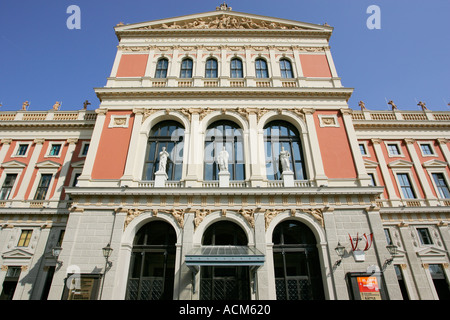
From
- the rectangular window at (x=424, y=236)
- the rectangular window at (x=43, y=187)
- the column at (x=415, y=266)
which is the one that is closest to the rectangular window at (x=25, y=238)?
the rectangular window at (x=43, y=187)

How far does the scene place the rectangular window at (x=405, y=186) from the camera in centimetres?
2081

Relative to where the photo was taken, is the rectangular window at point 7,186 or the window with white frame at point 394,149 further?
the window with white frame at point 394,149

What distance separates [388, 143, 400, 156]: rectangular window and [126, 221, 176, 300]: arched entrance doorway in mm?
19395

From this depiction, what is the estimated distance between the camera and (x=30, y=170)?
21266mm


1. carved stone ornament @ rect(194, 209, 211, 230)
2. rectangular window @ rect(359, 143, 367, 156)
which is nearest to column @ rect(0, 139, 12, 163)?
carved stone ornament @ rect(194, 209, 211, 230)

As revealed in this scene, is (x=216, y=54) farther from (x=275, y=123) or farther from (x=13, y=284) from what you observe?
(x=13, y=284)

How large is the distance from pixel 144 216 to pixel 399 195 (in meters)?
19.2

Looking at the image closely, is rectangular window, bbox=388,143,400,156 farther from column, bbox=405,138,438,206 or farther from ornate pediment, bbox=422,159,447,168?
ornate pediment, bbox=422,159,447,168

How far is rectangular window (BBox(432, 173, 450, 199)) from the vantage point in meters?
20.7

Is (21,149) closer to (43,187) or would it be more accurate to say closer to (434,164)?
(43,187)

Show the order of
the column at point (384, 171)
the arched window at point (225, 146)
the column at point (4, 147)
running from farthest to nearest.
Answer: the column at point (4, 147), the column at point (384, 171), the arched window at point (225, 146)

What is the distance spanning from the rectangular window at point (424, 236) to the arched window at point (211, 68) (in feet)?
63.9

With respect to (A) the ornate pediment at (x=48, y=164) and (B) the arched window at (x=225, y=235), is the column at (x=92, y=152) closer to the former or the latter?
(A) the ornate pediment at (x=48, y=164)

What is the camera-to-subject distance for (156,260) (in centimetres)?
1466
